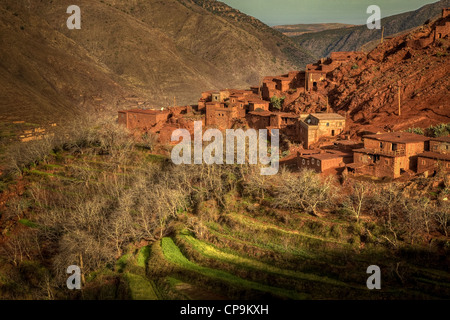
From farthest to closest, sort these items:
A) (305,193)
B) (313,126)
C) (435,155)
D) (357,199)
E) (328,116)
→ 1. (328,116)
2. (313,126)
3. (435,155)
4. (305,193)
5. (357,199)

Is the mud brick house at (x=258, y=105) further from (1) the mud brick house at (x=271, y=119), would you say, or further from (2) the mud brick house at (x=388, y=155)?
(2) the mud brick house at (x=388, y=155)

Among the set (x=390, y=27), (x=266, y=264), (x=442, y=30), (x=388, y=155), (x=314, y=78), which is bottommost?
(x=266, y=264)

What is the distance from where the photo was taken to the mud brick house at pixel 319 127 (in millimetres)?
34969

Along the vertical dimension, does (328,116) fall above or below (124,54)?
below

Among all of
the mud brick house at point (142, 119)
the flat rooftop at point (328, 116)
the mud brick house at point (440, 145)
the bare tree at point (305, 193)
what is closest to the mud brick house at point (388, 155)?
the mud brick house at point (440, 145)

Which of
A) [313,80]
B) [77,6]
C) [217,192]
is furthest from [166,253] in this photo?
[77,6]

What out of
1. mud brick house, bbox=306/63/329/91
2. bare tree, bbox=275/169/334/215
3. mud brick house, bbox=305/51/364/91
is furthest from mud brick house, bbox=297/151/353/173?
mud brick house, bbox=305/51/364/91

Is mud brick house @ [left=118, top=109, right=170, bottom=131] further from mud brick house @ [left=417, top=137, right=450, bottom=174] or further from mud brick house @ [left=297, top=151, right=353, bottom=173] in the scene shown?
mud brick house @ [left=417, top=137, right=450, bottom=174]

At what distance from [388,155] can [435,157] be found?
8.48 ft

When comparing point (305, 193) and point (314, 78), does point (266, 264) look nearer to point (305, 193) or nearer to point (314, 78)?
point (305, 193)

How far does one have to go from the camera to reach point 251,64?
431 feet

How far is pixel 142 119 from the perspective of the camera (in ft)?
153

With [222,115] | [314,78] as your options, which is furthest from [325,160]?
[314,78]

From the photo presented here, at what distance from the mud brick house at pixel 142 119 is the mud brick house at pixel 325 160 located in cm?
1909
